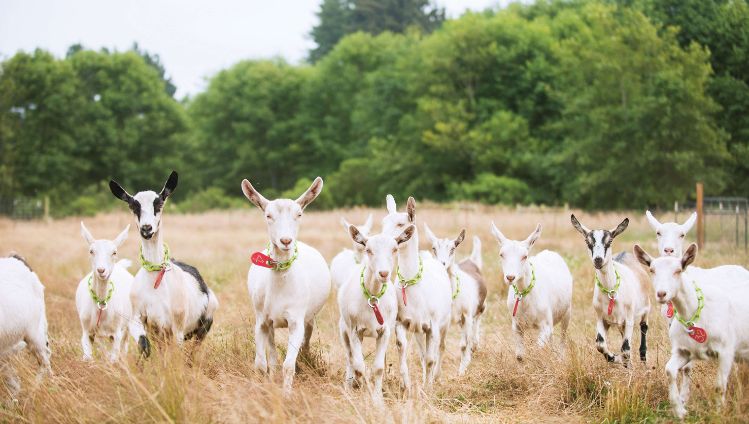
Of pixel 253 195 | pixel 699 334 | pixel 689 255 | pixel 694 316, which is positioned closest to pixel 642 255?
pixel 689 255

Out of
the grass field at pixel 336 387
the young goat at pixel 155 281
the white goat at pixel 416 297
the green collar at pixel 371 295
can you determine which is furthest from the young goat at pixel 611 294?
the young goat at pixel 155 281

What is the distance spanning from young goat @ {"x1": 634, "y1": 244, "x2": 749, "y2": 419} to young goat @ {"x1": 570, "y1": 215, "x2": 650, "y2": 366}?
58.1 inches

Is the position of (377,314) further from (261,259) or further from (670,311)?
(670,311)

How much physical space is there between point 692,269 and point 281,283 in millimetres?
4452

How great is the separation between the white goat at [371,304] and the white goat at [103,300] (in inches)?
119

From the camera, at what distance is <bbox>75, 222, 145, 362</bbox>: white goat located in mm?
9875

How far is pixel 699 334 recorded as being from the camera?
7242mm

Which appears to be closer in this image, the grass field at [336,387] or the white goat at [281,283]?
the grass field at [336,387]

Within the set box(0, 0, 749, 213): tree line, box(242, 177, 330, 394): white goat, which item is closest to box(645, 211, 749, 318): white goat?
box(242, 177, 330, 394): white goat

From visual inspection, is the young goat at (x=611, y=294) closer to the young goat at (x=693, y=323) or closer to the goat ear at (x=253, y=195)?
the young goat at (x=693, y=323)

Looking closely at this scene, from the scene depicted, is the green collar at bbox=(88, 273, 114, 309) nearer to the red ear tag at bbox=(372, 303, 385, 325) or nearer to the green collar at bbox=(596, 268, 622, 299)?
the red ear tag at bbox=(372, 303, 385, 325)

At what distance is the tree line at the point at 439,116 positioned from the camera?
35.9m

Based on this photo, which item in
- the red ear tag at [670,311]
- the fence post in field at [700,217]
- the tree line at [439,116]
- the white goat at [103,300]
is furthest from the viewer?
the tree line at [439,116]

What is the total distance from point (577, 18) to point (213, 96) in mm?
30876
